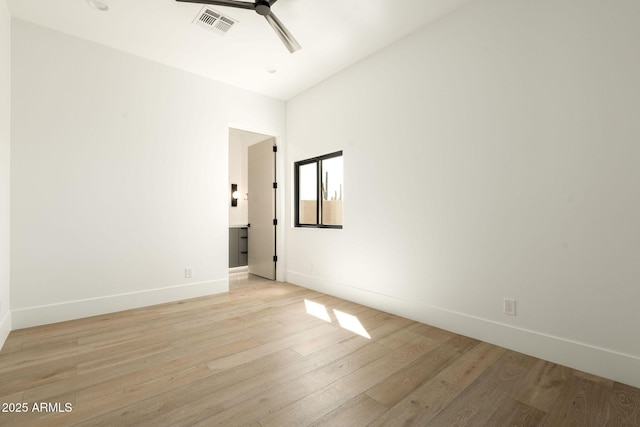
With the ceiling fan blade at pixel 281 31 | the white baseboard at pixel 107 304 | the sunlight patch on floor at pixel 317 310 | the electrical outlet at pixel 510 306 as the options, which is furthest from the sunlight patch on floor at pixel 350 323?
the ceiling fan blade at pixel 281 31

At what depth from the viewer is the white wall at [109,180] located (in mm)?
2830

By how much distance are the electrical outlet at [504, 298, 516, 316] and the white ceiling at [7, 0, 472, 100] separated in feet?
8.46

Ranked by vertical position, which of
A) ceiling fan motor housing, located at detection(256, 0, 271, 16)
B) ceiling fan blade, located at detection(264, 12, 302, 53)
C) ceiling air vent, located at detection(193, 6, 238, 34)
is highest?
ceiling air vent, located at detection(193, 6, 238, 34)

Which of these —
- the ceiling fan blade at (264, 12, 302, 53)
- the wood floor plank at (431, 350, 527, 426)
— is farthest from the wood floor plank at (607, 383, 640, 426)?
the ceiling fan blade at (264, 12, 302, 53)

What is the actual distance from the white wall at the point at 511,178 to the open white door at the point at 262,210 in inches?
69.4

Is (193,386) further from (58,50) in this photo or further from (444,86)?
(58,50)

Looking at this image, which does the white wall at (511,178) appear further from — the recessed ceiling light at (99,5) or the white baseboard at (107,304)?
the recessed ceiling light at (99,5)

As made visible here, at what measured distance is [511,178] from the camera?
2.33 m

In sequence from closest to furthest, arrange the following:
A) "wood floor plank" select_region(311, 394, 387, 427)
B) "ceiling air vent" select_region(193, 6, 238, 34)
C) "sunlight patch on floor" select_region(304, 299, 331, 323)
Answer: "wood floor plank" select_region(311, 394, 387, 427)
"ceiling air vent" select_region(193, 6, 238, 34)
"sunlight patch on floor" select_region(304, 299, 331, 323)

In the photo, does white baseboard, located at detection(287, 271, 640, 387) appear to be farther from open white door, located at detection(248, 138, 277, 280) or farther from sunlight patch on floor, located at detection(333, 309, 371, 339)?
open white door, located at detection(248, 138, 277, 280)

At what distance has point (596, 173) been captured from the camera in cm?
196

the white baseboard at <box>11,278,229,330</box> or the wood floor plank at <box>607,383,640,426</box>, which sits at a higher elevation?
the white baseboard at <box>11,278,229,330</box>

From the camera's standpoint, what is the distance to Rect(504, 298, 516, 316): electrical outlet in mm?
2316

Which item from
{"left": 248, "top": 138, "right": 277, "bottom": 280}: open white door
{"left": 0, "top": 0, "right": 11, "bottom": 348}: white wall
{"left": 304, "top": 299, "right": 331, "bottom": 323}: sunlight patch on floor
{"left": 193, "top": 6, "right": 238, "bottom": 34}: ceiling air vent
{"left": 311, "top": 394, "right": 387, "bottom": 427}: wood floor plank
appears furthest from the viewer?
{"left": 248, "top": 138, "right": 277, "bottom": 280}: open white door
